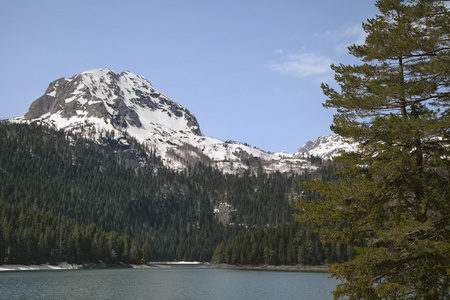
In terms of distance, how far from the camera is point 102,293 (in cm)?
7144

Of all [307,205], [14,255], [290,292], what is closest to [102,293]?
[290,292]

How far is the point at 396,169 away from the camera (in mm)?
21938

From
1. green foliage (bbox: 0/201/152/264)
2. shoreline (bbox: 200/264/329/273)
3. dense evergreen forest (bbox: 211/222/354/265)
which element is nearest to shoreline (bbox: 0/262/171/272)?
green foliage (bbox: 0/201/152/264)

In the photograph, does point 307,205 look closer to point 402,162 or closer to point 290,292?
point 402,162

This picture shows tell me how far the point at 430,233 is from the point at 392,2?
13.4 meters

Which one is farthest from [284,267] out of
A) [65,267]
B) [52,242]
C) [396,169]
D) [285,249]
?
[396,169]

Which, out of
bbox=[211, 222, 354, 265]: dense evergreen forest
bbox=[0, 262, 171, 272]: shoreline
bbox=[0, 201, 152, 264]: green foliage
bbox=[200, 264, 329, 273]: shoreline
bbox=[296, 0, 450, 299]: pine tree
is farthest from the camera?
bbox=[200, 264, 329, 273]: shoreline

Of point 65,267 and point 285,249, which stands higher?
point 285,249

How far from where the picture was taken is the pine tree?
20.8m

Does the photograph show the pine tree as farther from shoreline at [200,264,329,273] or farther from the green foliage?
the green foliage

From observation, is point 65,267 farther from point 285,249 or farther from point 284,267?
point 285,249

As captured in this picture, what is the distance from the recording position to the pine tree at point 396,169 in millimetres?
20781

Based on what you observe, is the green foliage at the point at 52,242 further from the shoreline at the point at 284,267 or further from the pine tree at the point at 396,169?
the pine tree at the point at 396,169

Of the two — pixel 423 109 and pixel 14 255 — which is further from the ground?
pixel 423 109
